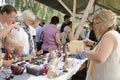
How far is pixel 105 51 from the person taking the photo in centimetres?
215

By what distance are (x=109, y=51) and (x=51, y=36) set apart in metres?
2.60

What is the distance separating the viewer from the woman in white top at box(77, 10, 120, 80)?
2.16 m

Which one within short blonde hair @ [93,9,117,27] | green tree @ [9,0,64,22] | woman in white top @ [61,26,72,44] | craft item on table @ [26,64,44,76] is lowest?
craft item on table @ [26,64,44,76]

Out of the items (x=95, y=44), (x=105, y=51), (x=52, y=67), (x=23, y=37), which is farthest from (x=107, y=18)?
(x=23, y=37)

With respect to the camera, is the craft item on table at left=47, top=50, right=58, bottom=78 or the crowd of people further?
the craft item on table at left=47, top=50, right=58, bottom=78

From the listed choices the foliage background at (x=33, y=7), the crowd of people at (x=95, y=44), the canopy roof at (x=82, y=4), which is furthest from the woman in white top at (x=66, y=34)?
the foliage background at (x=33, y=7)

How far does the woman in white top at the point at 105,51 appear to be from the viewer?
85.2 inches

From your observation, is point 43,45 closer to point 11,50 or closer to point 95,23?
point 11,50

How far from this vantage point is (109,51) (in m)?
2.16

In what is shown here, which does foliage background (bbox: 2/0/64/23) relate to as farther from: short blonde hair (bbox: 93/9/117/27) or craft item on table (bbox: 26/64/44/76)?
short blonde hair (bbox: 93/9/117/27)

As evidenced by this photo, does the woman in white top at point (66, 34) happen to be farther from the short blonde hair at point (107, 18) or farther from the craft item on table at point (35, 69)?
the short blonde hair at point (107, 18)

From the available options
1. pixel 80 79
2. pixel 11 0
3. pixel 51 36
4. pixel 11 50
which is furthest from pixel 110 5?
pixel 11 50

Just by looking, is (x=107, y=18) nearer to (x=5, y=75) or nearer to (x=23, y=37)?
(x=5, y=75)

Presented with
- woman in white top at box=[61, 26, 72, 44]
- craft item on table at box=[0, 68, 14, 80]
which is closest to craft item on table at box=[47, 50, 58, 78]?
craft item on table at box=[0, 68, 14, 80]
